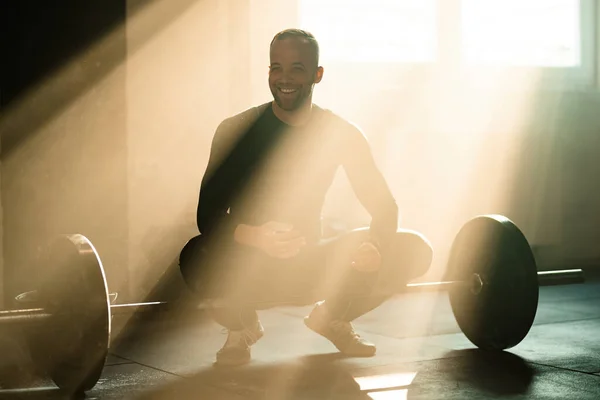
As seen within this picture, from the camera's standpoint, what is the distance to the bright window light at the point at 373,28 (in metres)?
4.31

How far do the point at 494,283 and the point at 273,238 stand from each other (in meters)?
0.72

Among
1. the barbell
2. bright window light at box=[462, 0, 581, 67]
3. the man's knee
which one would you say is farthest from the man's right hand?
bright window light at box=[462, 0, 581, 67]

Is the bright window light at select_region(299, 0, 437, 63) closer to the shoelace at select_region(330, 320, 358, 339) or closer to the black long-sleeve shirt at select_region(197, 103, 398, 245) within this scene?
the black long-sleeve shirt at select_region(197, 103, 398, 245)

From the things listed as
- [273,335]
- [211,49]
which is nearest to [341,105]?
[211,49]

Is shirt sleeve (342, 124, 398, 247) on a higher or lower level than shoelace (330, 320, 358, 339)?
higher

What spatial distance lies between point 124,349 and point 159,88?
1208 millimetres

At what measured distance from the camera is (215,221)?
2.42 meters

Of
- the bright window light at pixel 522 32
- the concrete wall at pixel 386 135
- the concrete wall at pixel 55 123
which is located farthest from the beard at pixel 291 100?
the bright window light at pixel 522 32

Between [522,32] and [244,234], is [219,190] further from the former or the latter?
[522,32]

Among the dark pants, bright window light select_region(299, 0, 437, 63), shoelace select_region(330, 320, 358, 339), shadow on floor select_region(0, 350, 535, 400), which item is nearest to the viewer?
shadow on floor select_region(0, 350, 535, 400)

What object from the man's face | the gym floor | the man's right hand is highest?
the man's face

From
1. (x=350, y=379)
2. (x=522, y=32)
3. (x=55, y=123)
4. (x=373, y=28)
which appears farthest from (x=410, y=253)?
(x=522, y=32)

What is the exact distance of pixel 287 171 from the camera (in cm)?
256

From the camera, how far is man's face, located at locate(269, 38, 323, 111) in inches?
95.8
